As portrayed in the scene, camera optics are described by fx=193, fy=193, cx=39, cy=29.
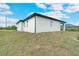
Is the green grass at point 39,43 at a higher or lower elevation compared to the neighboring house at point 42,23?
lower

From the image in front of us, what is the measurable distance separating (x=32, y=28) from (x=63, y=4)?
0.84m

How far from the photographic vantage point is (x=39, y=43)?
4121mm

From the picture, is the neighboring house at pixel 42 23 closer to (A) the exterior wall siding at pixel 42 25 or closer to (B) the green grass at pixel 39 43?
(A) the exterior wall siding at pixel 42 25

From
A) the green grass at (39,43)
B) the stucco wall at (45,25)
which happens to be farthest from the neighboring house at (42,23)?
the green grass at (39,43)

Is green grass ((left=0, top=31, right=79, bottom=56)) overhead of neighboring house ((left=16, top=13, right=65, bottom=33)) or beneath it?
beneath

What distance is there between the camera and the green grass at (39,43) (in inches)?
158

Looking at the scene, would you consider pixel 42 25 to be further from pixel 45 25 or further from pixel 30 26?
pixel 30 26

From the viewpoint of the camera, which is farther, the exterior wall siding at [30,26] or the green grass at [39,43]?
the exterior wall siding at [30,26]

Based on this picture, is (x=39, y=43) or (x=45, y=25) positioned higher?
(x=45, y=25)

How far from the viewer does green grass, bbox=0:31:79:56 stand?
4.03 m

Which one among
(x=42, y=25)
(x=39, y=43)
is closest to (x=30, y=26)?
(x=42, y=25)

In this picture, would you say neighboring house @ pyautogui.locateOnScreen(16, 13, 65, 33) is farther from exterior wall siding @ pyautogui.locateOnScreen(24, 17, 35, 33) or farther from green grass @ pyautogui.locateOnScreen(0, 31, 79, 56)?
green grass @ pyautogui.locateOnScreen(0, 31, 79, 56)

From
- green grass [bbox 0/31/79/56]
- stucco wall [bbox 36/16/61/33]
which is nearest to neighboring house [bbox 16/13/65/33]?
stucco wall [bbox 36/16/61/33]

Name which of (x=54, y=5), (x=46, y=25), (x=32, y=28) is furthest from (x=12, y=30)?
(x=54, y=5)
